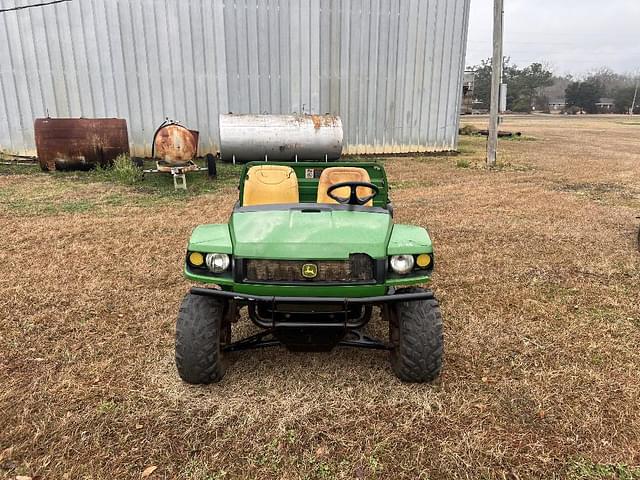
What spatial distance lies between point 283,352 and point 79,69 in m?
11.4

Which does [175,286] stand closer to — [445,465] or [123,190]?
[445,465]

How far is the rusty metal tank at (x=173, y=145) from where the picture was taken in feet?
29.3

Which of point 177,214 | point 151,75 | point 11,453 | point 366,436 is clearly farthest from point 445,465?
point 151,75

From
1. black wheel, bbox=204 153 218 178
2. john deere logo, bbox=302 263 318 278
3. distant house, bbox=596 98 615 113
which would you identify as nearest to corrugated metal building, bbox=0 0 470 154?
black wheel, bbox=204 153 218 178

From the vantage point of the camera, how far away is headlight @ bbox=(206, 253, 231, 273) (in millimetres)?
2410

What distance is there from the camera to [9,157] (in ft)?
38.3

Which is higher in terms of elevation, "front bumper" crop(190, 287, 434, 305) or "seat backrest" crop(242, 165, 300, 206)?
"seat backrest" crop(242, 165, 300, 206)

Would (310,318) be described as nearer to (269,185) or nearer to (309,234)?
(309,234)

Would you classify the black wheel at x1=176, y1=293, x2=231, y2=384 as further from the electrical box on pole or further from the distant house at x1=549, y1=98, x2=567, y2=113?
the distant house at x1=549, y1=98, x2=567, y2=113

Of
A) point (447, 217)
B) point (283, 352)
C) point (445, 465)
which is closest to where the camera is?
point (445, 465)

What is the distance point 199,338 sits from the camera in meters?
2.52

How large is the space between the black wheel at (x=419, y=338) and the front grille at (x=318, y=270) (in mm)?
351

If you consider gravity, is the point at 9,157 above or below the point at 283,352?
above

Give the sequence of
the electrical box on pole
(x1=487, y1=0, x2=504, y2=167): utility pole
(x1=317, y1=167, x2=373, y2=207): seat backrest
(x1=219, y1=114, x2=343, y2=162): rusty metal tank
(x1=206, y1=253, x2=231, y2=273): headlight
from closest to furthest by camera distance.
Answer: (x1=206, y1=253, x2=231, y2=273): headlight < (x1=317, y1=167, x2=373, y2=207): seat backrest < (x1=219, y1=114, x2=343, y2=162): rusty metal tank < (x1=487, y1=0, x2=504, y2=167): utility pole < the electrical box on pole
